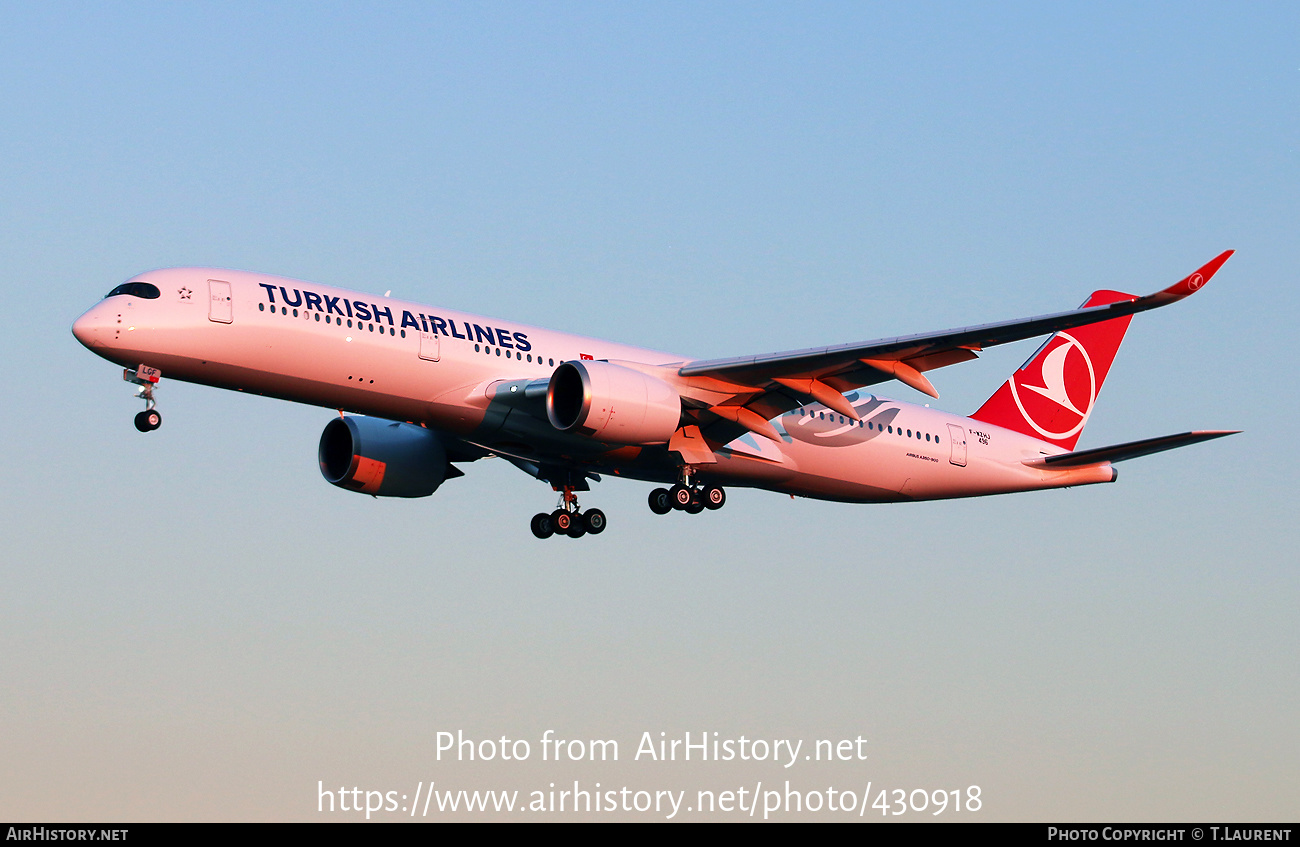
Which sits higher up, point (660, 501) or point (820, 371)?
point (820, 371)

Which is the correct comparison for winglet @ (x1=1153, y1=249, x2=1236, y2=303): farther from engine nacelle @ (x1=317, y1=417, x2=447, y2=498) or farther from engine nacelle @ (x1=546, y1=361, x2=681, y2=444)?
engine nacelle @ (x1=317, y1=417, x2=447, y2=498)

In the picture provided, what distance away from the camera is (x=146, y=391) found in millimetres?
30750

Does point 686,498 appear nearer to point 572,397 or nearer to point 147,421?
point 572,397

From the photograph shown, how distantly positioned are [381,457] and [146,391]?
7.92 m

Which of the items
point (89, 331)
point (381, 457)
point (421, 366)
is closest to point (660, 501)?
point (421, 366)

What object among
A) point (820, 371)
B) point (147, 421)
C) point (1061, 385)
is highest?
point (1061, 385)

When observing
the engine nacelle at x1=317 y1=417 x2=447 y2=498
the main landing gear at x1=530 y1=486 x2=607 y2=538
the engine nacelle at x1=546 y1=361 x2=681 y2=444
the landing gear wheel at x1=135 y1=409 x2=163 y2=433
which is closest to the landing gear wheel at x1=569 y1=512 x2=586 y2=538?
the main landing gear at x1=530 y1=486 x2=607 y2=538

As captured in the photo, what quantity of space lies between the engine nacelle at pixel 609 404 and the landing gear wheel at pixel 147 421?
26.5 ft

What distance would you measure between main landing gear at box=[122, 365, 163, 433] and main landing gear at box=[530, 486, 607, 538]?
10.5 metres

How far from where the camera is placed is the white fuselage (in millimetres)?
30438

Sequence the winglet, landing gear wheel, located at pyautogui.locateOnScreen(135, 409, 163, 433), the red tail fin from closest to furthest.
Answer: the winglet, landing gear wheel, located at pyautogui.locateOnScreen(135, 409, 163, 433), the red tail fin

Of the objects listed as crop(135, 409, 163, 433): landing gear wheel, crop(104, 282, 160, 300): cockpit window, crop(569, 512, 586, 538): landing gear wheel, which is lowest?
crop(135, 409, 163, 433): landing gear wheel

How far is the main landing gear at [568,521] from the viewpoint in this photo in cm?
3788

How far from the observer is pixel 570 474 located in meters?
37.7
